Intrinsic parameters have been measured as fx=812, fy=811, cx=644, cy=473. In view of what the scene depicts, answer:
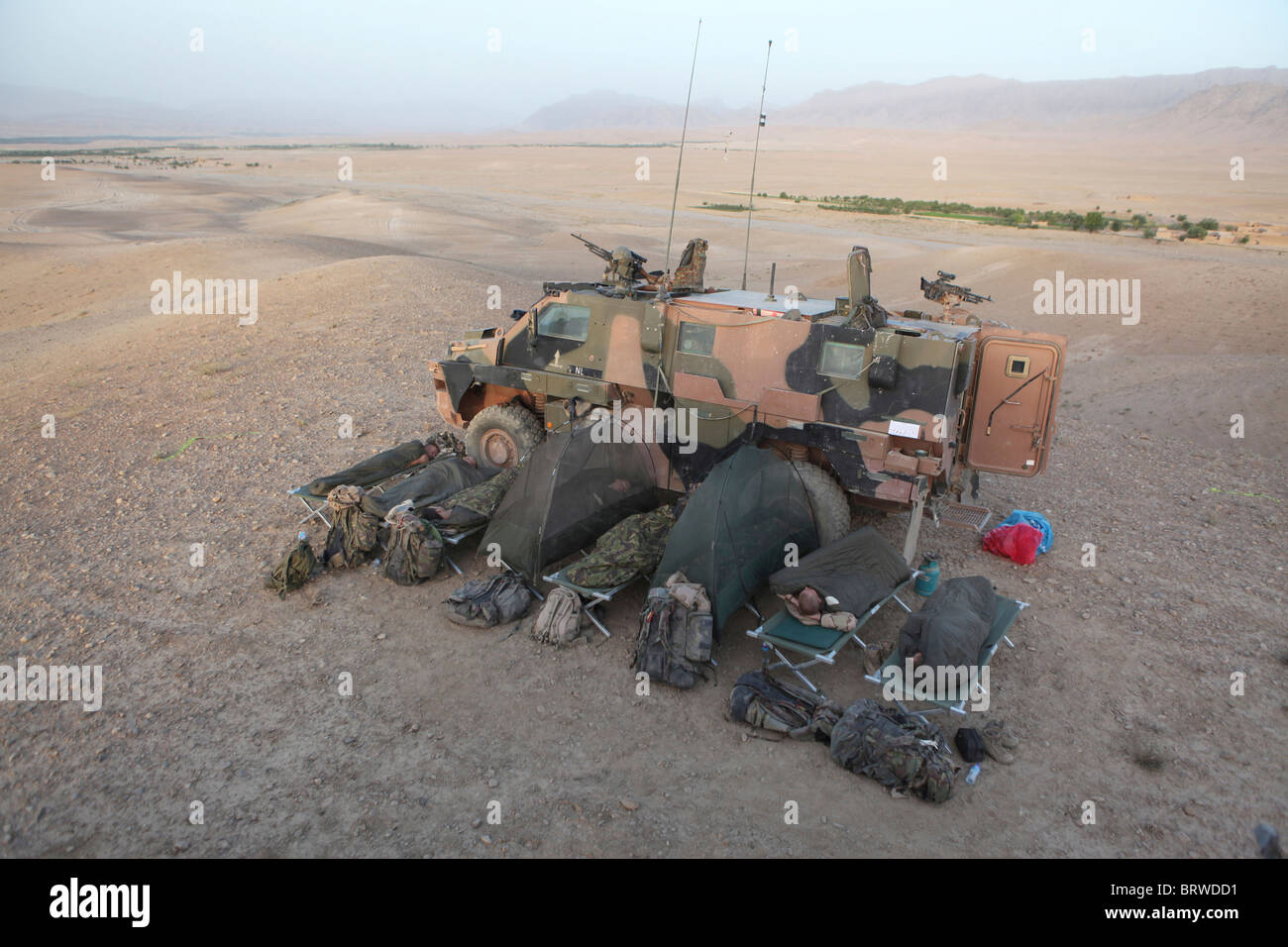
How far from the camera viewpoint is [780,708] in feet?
19.9

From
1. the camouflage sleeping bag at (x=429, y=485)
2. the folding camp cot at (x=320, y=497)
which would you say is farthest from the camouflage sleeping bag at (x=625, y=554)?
the camouflage sleeping bag at (x=429, y=485)

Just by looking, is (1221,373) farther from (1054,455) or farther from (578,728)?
(578,728)

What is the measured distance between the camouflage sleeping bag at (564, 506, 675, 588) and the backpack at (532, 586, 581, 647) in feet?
0.59

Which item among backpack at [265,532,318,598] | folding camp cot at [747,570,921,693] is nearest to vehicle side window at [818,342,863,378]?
folding camp cot at [747,570,921,693]

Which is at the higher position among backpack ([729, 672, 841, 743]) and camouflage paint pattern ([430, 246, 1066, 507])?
camouflage paint pattern ([430, 246, 1066, 507])

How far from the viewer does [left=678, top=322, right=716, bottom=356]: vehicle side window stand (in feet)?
28.9

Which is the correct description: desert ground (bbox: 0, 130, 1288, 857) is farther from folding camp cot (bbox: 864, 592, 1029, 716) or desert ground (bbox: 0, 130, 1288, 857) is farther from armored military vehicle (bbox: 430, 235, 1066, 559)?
armored military vehicle (bbox: 430, 235, 1066, 559)

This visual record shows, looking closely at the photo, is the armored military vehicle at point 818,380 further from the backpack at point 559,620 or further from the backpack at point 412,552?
the backpack at point 412,552

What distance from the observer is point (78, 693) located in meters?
6.18

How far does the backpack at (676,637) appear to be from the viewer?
6445 millimetres

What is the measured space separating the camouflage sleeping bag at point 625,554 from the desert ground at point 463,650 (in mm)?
454
